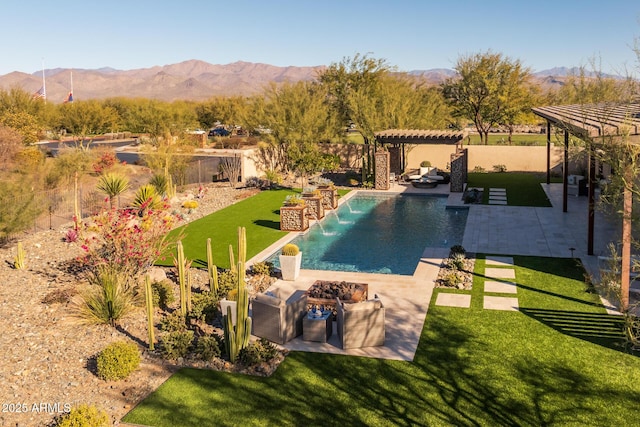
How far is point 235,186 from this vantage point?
31.3 metres

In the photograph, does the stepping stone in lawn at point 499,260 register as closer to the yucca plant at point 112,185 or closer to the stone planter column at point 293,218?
the stone planter column at point 293,218

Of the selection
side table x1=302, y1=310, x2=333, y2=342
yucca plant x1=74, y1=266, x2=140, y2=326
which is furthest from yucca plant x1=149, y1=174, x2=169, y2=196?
side table x1=302, y1=310, x2=333, y2=342

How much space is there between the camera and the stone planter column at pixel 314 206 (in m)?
22.9

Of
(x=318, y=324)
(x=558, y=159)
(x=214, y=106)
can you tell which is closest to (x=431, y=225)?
(x=318, y=324)

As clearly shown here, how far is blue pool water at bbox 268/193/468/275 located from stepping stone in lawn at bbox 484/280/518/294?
7.47ft

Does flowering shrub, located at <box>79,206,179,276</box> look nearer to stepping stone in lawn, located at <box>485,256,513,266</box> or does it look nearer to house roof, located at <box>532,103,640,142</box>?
stepping stone in lawn, located at <box>485,256,513,266</box>

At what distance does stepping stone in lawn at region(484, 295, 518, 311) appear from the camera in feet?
41.4

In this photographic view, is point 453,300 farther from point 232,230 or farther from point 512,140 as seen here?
point 512,140

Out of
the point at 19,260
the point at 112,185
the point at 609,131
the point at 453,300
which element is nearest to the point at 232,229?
the point at 112,185

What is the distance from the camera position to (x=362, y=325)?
1073 centimetres

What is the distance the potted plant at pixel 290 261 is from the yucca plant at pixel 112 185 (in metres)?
10.5

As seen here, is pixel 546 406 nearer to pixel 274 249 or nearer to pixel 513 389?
pixel 513 389

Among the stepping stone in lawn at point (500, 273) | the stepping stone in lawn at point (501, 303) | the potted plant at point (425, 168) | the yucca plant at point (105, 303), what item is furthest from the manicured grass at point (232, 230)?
the potted plant at point (425, 168)

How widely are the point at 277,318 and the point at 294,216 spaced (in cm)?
1021
